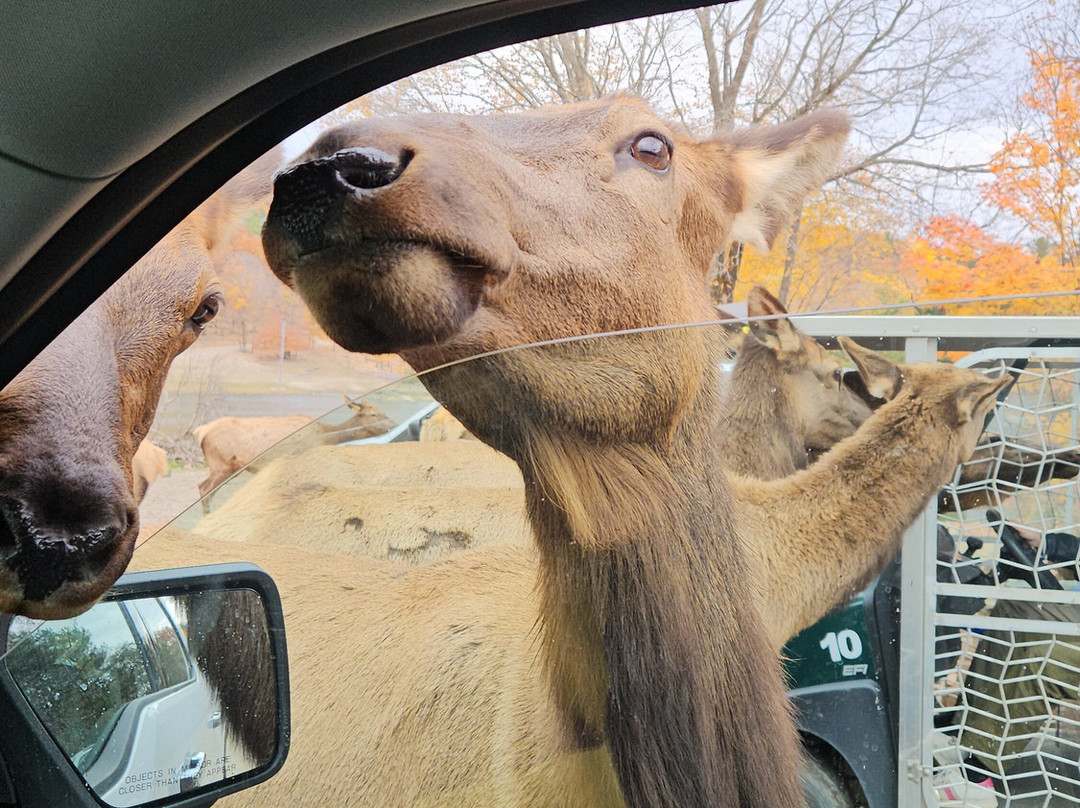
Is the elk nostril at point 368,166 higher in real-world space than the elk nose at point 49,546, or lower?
higher

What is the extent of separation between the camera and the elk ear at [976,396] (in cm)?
134

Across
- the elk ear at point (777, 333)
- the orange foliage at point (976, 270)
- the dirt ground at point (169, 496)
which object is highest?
the orange foliage at point (976, 270)

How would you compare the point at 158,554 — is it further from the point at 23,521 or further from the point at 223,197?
the point at 223,197

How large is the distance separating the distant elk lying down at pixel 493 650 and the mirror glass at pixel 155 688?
84 millimetres

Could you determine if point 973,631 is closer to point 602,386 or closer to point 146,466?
point 602,386

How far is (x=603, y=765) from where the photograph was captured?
1583 mm

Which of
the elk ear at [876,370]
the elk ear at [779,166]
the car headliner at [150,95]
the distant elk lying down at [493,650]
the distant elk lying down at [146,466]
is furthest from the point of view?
the distant elk lying down at [146,466]

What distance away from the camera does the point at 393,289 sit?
1.46 metres

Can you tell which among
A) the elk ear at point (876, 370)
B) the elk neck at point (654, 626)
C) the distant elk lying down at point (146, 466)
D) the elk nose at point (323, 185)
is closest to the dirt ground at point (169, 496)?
the distant elk lying down at point (146, 466)

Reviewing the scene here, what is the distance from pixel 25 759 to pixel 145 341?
83 centimetres

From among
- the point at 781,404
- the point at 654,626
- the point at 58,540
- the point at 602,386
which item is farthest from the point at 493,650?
the point at 58,540

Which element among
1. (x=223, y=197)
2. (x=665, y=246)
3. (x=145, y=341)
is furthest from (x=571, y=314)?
(x=145, y=341)

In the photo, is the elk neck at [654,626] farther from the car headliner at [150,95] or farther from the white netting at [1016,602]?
the car headliner at [150,95]

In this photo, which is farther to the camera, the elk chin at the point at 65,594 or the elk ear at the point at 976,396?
the elk chin at the point at 65,594
